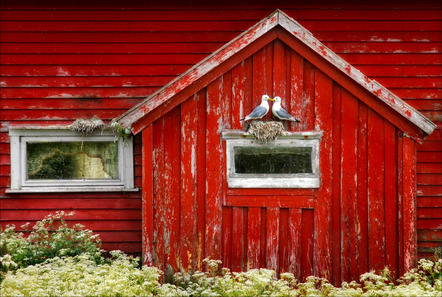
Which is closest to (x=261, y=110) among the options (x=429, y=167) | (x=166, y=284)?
(x=166, y=284)

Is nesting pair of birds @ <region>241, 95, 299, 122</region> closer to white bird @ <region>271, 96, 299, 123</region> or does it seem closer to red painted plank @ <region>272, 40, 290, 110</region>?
white bird @ <region>271, 96, 299, 123</region>

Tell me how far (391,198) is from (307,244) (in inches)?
42.7

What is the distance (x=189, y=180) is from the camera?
17.4ft

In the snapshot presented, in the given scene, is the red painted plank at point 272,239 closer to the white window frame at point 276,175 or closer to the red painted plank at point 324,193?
the white window frame at point 276,175

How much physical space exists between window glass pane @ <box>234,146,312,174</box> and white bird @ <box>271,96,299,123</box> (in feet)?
1.16

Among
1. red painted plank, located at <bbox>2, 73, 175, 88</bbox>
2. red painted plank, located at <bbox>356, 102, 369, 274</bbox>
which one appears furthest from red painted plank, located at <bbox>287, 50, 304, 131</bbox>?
red painted plank, located at <bbox>2, 73, 175, 88</bbox>

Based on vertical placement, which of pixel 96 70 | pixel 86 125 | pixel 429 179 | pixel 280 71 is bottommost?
pixel 429 179

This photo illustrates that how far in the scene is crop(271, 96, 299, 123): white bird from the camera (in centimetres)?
516

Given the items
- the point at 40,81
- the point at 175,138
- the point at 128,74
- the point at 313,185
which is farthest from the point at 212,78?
the point at 40,81

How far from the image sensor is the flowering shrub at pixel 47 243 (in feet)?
19.5

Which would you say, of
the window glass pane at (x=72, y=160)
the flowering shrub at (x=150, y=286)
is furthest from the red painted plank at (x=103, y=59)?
the flowering shrub at (x=150, y=286)

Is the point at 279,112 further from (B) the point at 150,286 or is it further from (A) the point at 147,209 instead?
(B) the point at 150,286

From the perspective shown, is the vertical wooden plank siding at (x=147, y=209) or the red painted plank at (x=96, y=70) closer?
the vertical wooden plank siding at (x=147, y=209)

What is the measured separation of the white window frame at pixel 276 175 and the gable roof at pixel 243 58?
0.69 m
